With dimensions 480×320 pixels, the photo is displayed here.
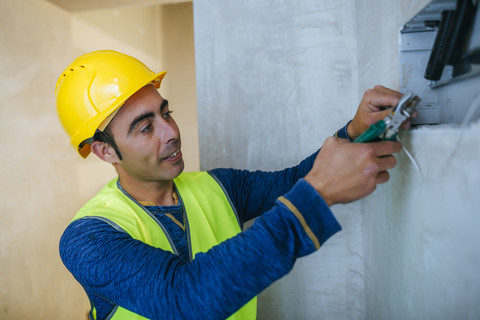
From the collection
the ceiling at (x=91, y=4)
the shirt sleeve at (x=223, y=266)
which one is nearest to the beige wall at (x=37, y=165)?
the ceiling at (x=91, y=4)

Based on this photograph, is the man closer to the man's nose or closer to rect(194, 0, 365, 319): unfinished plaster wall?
the man's nose

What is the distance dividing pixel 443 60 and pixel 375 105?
23 cm

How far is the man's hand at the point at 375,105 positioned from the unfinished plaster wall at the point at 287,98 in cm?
41

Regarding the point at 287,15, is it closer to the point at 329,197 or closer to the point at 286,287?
the point at 329,197

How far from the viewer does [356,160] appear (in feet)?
2.26

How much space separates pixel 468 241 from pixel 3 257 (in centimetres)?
263

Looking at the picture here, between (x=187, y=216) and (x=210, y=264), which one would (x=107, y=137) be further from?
(x=210, y=264)

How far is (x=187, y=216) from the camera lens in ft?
3.95

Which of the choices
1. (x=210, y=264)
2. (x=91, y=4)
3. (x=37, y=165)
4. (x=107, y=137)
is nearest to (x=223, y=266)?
(x=210, y=264)

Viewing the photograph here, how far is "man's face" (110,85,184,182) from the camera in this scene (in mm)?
1178

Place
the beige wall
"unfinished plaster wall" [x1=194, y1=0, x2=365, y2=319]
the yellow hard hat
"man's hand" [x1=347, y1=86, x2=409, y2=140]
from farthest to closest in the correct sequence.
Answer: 1. the beige wall
2. "unfinished plaster wall" [x1=194, y1=0, x2=365, y2=319]
3. the yellow hard hat
4. "man's hand" [x1=347, y1=86, x2=409, y2=140]

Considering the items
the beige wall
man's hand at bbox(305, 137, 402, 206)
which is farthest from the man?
the beige wall

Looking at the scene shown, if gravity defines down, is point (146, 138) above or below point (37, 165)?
above

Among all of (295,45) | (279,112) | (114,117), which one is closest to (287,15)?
(295,45)
